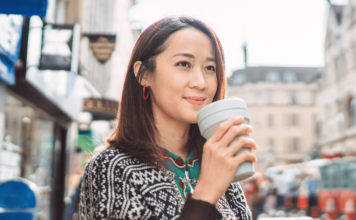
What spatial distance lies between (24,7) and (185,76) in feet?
8.68

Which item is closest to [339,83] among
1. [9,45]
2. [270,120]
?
[270,120]

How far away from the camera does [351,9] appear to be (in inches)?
1112

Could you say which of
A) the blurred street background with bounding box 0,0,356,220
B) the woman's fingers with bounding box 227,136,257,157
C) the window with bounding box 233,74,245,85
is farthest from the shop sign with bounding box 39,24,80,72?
the window with bounding box 233,74,245,85

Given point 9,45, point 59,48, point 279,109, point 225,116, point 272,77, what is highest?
point 272,77

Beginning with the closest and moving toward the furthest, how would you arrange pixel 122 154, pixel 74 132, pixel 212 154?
pixel 212 154
pixel 122 154
pixel 74 132

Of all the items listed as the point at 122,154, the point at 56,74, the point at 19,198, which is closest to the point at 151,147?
the point at 122,154

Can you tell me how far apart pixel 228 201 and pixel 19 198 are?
10.2 feet

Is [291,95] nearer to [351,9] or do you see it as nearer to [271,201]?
[351,9]

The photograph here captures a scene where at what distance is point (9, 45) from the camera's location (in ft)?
18.4

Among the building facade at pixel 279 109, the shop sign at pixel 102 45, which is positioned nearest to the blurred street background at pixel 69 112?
the shop sign at pixel 102 45

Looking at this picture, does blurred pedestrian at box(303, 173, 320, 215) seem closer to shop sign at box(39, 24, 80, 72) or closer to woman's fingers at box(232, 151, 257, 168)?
shop sign at box(39, 24, 80, 72)

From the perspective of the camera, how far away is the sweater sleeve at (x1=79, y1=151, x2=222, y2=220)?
114 cm

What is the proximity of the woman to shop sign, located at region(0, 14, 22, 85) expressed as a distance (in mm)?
4155

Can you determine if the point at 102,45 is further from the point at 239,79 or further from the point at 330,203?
the point at 239,79
